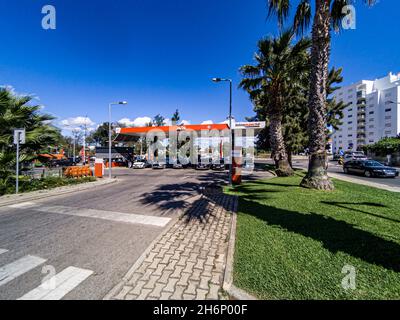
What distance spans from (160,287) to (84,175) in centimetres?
1550

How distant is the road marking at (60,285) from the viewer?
2629 mm

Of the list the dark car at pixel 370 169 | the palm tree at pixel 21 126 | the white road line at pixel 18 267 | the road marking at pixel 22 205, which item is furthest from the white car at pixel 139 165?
the dark car at pixel 370 169

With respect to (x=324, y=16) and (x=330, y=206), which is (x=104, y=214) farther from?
(x=324, y=16)

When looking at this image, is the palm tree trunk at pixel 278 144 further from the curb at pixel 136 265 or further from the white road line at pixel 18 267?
the white road line at pixel 18 267

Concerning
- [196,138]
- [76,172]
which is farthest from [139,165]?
[76,172]

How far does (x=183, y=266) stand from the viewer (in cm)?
338

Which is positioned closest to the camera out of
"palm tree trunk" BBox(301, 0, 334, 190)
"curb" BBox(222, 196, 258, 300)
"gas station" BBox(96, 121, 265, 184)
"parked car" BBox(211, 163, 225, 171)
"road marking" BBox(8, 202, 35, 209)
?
"curb" BBox(222, 196, 258, 300)

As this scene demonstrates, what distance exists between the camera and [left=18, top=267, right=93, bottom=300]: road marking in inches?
104

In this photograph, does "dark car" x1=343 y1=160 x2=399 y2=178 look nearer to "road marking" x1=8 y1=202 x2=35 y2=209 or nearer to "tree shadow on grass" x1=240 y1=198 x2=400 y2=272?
"tree shadow on grass" x1=240 y1=198 x2=400 y2=272

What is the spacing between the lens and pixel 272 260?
129 inches

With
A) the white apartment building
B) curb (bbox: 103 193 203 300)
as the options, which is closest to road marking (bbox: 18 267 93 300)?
curb (bbox: 103 193 203 300)

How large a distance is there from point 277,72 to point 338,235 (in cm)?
1287

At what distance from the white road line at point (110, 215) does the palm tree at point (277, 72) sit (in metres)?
12.3
